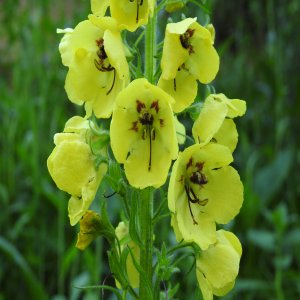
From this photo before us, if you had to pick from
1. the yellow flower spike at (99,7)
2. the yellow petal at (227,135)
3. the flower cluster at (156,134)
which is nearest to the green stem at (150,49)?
the flower cluster at (156,134)

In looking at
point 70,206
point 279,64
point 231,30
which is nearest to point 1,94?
point 279,64

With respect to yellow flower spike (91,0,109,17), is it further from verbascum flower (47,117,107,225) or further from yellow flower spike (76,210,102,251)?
yellow flower spike (76,210,102,251)

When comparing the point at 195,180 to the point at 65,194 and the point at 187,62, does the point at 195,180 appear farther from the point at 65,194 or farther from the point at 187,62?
the point at 65,194

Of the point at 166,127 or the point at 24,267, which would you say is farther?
the point at 24,267

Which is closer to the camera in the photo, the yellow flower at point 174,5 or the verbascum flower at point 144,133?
the verbascum flower at point 144,133

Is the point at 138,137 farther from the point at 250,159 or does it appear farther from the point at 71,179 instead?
the point at 250,159

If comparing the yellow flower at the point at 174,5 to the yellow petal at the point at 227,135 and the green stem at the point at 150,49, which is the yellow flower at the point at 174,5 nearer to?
the green stem at the point at 150,49
